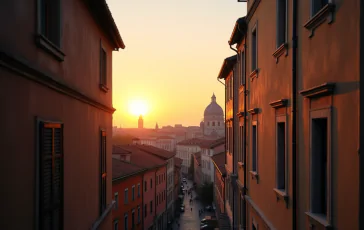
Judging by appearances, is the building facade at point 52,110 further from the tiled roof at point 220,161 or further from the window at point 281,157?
the tiled roof at point 220,161

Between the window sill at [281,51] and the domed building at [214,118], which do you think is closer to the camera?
the window sill at [281,51]

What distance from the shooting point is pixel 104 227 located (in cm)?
1293

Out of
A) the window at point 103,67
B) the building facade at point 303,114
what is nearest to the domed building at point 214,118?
the window at point 103,67

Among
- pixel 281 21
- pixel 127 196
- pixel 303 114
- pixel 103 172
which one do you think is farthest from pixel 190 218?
pixel 303 114

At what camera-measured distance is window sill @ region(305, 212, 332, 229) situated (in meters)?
5.84

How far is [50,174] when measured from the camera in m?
6.93

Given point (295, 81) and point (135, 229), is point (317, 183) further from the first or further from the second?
point (135, 229)

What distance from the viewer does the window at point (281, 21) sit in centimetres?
895

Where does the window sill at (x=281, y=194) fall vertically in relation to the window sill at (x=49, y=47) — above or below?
below

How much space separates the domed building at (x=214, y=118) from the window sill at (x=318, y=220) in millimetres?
129351

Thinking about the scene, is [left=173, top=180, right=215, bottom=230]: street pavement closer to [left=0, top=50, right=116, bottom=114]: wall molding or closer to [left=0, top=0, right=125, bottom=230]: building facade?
[left=0, top=0, right=125, bottom=230]: building facade

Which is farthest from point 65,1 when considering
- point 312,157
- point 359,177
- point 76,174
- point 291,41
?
point 359,177

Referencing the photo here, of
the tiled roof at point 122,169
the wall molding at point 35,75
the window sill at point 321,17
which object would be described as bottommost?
the tiled roof at point 122,169

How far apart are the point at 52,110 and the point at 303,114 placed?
14.2 ft
